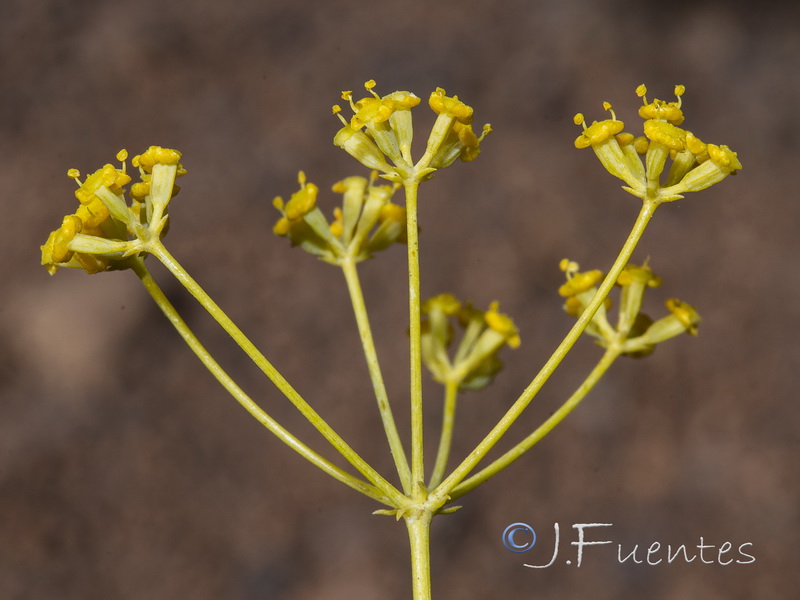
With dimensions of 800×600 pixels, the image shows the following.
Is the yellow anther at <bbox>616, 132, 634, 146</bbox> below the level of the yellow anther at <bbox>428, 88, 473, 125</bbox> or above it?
below

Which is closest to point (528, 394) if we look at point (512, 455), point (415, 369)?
point (512, 455)

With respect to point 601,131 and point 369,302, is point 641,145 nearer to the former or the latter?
point 601,131

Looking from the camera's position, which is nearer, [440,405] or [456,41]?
[440,405]

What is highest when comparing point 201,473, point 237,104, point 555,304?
point 237,104

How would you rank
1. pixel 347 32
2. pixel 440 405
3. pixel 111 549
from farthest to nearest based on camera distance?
pixel 347 32
pixel 440 405
pixel 111 549

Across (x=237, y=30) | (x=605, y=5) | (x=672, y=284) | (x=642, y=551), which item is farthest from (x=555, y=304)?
(x=237, y=30)

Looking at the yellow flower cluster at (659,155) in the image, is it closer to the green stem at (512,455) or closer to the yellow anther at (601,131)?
the yellow anther at (601,131)

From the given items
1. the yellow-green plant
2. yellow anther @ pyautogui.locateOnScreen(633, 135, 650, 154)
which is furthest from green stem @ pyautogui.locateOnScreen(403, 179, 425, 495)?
yellow anther @ pyautogui.locateOnScreen(633, 135, 650, 154)

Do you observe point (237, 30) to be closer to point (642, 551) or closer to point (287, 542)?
point (287, 542)

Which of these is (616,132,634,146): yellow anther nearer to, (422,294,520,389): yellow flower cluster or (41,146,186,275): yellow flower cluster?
(422,294,520,389): yellow flower cluster
